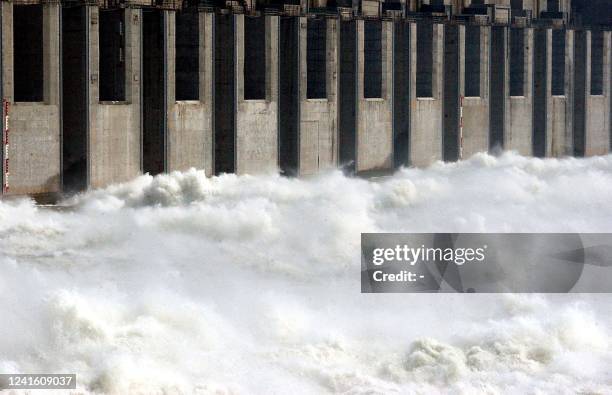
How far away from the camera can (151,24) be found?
3816 centimetres

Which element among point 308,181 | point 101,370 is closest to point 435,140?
point 308,181

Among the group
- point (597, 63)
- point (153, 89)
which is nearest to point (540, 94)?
point (597, 63)

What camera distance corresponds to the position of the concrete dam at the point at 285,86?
35625mm

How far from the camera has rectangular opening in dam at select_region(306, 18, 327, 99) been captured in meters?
43.5

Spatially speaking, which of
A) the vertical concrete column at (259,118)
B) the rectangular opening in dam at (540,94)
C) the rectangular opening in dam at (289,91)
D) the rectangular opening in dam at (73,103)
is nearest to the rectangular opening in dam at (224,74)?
the vertical concrete column at (259,118)

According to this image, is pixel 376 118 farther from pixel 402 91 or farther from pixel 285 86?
pixel 285 86

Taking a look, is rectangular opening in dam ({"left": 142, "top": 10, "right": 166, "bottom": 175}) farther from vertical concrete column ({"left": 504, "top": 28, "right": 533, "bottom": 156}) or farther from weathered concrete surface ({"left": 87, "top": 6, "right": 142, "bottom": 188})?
vertical concrete column ({"left": 504, "top": 28, "right": 533, "bottom": 156})

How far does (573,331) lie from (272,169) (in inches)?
560

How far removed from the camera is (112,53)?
37344 millimetres

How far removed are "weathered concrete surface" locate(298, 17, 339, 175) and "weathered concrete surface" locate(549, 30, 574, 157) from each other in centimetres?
1513

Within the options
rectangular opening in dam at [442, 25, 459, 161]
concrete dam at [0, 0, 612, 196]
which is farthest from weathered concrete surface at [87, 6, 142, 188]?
rectangular opening in dam at [442, 25, 459, 161]

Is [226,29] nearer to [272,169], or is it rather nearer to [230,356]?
[272,169]

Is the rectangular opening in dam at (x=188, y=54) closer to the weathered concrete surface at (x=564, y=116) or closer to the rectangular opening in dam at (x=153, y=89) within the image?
the rectangular opening in dam at (x=153, y=89)

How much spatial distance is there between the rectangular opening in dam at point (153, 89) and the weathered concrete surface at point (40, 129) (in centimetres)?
367
